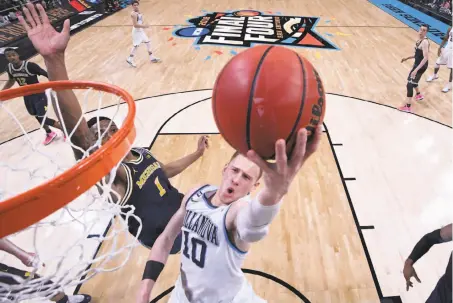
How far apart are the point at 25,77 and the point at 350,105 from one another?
15.3 feet

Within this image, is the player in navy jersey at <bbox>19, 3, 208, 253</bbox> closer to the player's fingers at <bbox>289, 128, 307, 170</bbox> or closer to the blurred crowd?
the player's fingers at <bbox>289, 128, 307, 170</bbox>

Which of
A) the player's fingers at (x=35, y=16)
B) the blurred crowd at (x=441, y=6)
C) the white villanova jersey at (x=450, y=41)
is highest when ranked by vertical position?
the player's fingers at (x=35, y=16)

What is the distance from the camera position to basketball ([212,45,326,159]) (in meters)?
1.11

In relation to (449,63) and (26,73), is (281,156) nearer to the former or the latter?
(26,73)

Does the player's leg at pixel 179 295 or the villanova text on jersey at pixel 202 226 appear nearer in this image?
the villanova text on jersey at pixel 202 226

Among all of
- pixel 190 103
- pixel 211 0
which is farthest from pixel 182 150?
pixel 211 0

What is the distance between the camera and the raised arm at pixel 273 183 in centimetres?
92

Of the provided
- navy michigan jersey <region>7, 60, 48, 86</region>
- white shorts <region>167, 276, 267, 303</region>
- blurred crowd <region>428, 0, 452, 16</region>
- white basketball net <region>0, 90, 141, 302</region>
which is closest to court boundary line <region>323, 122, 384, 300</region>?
white shorts <region>167, 276, 267, 303</region>

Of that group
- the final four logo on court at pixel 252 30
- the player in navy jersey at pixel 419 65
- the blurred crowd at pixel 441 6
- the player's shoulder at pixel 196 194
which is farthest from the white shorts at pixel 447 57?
the player's shoulder at pixel 196 194

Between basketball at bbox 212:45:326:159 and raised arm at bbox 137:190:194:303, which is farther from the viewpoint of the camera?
raised arm at bbox 137:190:194:303

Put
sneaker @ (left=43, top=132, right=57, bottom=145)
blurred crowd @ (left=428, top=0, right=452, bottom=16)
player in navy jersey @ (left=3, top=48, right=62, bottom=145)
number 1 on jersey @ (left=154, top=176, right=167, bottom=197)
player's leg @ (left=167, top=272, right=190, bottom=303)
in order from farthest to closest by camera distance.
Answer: blurred crowd @ (left=428, top=0, right=452, bottom=16) < sneaker @ (left=43, top=132, right=57, bottom=145) < player in navy jersey @ (left=3, top=48, right=62, bottom=145) < number 1 on jersey @ (left=154, top=176, right=167, bottom=197) < player's leg @ (left=167, top=272, right=190, bottom=303)

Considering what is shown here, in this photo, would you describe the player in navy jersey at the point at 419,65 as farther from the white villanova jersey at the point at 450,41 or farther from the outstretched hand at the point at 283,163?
the outstretched hand at the point at 283,163

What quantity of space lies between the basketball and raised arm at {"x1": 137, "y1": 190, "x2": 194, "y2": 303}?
2.35 feet

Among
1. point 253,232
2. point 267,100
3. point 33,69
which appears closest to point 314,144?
point 267,100
